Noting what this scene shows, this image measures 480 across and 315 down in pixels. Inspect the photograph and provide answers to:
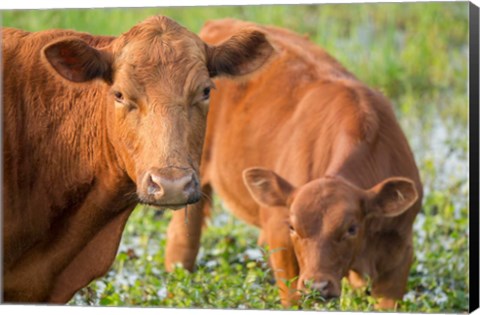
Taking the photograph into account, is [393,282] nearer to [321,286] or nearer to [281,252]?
[281,252]

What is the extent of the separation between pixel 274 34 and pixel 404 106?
1.79 metres

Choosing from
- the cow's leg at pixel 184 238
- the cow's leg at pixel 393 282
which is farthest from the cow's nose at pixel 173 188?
the cow's leg at pixel 184 238

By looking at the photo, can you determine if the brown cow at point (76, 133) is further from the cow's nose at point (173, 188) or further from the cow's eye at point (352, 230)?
the cow's eye at point (352, 230)

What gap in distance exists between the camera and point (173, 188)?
224 inches

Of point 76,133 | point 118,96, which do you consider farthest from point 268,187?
point 118,96

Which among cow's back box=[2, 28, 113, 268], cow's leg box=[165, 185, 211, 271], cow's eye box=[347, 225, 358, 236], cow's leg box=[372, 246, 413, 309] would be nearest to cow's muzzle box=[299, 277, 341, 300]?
cow's eye box=[347, 225, 358, 236]

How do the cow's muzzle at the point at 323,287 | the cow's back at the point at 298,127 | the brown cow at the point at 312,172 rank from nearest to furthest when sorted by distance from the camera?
the cow's muzzle at the point at 323,287, the brown cow at the point at 312,172, the cow's back at the point at 298,127

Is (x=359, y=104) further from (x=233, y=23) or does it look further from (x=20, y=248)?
(x=20, y=248)

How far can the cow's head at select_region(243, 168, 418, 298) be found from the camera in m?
7.36

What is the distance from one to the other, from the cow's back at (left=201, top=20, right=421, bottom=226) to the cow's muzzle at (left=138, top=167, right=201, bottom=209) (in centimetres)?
213

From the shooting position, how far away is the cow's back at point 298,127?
811cm

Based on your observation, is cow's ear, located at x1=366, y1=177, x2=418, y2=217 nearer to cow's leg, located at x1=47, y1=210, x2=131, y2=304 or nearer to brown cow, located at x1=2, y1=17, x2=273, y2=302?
brown cow, located at x1=2, y1=17, x2=273, y2=302

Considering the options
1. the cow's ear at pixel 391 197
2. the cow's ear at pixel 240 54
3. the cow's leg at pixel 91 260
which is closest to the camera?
the cow's ear at pixel 240 54

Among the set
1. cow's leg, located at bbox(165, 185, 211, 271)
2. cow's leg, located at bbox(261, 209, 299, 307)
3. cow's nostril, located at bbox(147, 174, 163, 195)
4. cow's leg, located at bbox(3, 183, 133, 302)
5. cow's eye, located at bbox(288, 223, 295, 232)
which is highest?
cow's nostril, located at bbox(147, 174, 163, 195)
